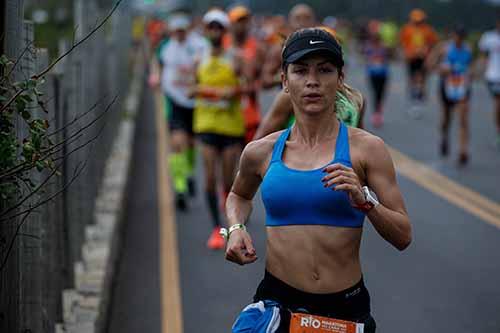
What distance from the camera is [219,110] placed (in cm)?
1032

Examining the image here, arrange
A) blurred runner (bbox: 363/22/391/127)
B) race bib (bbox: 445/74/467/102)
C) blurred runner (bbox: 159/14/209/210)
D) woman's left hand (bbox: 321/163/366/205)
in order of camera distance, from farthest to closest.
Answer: blurred runner (bbox: 363/22/391/127) → race bib (bbox: 445/74/467/102) → blurred runner (bbox: 159/14/209/210) → woman's left hand (bbox: 321/163/366/205)

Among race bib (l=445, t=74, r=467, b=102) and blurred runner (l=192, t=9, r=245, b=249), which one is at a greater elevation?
race bib (l=445, t=74, r=467, b=102)

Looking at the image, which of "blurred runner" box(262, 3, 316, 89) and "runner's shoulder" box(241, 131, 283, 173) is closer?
"runner's shoulder" box(241, 131, 283, 173)

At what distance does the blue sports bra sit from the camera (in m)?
4.14

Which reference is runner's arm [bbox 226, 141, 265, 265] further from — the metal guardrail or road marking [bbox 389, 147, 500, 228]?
road marking [bbox 389, 147, 500, 228]

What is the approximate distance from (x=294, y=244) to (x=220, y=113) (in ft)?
20.0

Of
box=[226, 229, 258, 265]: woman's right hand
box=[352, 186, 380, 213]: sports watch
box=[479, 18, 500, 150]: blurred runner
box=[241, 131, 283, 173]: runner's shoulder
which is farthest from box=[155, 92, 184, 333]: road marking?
box=[479, 18, 500, 150]: blurred runner

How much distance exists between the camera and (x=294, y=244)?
4.27 meters

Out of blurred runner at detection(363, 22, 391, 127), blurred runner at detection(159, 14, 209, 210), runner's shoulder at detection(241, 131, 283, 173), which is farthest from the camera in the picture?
blurred runner at detection(363, 22, 391, 127)

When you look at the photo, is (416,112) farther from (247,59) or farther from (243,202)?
(243,202)

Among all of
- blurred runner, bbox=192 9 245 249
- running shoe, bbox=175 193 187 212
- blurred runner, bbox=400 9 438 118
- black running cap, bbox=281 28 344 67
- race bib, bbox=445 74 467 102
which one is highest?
blurred runner, bbox=400 9 438 118

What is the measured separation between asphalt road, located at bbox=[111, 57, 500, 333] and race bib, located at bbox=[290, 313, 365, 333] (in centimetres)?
301

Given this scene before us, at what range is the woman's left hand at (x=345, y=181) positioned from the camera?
12.6 ft

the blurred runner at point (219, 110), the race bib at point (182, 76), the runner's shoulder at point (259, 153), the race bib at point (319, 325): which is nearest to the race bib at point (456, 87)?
the race bib at point (182, 76)
